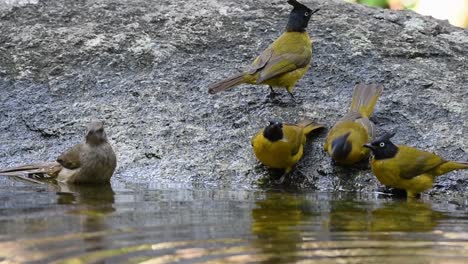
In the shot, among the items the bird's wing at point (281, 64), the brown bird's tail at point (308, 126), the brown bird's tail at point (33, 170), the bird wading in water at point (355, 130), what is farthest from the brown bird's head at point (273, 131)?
the brown bird's tail at point (33, 170)

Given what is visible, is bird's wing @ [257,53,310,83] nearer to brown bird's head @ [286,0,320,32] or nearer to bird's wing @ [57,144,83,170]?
brown bird's head @ [286,0,320,32]

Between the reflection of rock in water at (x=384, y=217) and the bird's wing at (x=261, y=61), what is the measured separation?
6.38ft

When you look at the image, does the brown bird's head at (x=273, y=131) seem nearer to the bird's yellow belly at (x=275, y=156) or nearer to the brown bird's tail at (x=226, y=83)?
the bird's yellow belly at (x=275, y=156)

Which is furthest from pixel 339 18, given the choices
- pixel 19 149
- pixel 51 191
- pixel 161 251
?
pixel 161 251

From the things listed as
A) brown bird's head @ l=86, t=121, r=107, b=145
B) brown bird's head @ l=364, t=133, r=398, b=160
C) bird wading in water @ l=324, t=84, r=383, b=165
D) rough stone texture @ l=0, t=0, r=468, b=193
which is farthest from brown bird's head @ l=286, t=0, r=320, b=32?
brown bird's head @ l=86, t=121, r=107, b=145

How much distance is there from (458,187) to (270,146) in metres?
1.25

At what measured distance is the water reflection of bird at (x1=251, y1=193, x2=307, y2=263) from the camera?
3.38 meters

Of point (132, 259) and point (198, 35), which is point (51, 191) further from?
point (198, 35)

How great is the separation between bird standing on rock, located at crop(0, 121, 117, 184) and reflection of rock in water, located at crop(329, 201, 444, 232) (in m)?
1.66

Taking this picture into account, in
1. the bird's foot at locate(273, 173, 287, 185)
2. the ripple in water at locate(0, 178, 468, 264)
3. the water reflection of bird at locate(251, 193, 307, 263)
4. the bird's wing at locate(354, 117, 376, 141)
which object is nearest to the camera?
the ripple in water at locate(0, 178, 468, 264)

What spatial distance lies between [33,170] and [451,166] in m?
2.78

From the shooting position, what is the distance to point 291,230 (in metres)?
3.85

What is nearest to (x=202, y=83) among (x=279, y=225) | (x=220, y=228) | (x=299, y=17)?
(x=299, y=17)

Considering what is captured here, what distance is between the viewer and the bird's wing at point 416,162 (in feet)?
18.5
